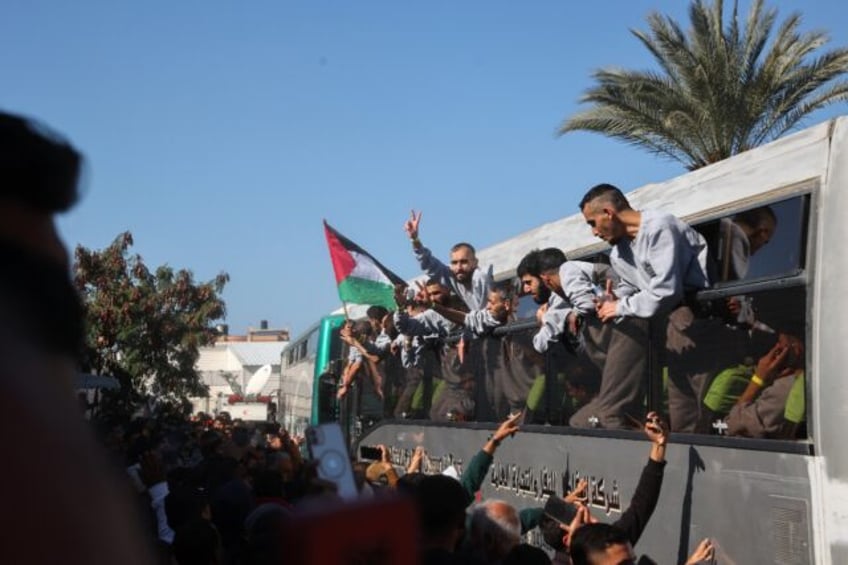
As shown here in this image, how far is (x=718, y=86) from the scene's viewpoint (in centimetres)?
1759

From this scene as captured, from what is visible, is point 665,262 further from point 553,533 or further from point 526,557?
point 526,557

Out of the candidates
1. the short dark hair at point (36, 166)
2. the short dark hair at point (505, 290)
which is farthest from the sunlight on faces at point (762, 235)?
the short dark hair at point (36, 166)

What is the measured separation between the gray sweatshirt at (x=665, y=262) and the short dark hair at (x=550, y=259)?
5.26 ft

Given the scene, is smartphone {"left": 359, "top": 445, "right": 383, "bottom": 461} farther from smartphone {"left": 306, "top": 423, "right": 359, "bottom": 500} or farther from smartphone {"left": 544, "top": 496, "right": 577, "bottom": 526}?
smartphone {"left": 306, "top": 423, "right": 359, "bottom": 500}

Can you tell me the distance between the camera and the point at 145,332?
29.1m

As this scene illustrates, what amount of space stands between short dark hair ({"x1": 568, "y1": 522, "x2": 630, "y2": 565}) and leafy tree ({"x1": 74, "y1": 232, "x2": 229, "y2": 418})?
19.0 metres

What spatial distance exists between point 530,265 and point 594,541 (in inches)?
156

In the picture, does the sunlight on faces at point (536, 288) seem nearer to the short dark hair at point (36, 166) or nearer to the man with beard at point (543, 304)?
the man with beard at point (543, 304)

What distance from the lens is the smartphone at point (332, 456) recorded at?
1643mm

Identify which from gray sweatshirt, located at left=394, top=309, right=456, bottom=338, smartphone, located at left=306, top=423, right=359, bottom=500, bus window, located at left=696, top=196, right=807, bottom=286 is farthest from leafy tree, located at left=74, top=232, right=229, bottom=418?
smartphone, located at left=306, top=423, right=359, bottom=500

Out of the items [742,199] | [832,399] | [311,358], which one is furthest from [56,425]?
[311,358]

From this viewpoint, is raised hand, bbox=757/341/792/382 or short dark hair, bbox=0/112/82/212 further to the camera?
raised hand, bbox=757/341/792/382

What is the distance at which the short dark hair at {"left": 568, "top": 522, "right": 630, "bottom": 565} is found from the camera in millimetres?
4230

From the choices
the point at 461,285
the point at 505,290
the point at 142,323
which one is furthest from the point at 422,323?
the point at 142,323
